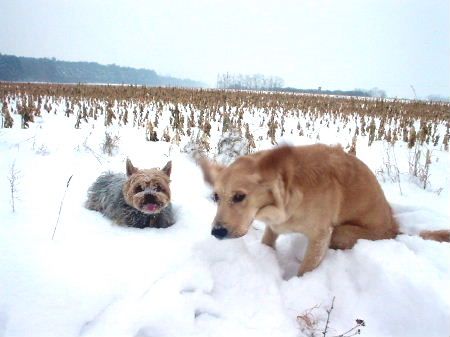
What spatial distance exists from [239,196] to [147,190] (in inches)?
87.8

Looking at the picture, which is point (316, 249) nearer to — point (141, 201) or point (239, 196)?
point (239, 196)

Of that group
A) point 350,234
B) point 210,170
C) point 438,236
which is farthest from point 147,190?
point 438,236

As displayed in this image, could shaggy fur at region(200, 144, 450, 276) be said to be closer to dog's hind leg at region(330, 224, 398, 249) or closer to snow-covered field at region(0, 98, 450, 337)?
dog's hind leg at region(330, 224, 398, 249)

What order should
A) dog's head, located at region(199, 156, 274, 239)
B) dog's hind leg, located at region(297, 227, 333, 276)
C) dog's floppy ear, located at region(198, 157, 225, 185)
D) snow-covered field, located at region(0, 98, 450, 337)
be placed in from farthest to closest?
dog's hind leg, located at region(297, 227, 333, 276)
dog's floppy ear, located at region(198, 157, 225, 185)
dog's head, located at region(199, 156, 274, 239)
snow-covered field, located at region(0, 98, 450, 337)

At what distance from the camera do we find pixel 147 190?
5016 millimetres

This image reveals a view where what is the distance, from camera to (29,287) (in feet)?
10.3

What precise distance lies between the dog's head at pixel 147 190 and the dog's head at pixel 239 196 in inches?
76.9

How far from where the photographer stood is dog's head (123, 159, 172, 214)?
495 centimetres

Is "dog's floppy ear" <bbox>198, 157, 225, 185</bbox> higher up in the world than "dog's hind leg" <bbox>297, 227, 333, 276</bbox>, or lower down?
higher up

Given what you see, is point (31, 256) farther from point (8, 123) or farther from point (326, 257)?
point (8, 123)

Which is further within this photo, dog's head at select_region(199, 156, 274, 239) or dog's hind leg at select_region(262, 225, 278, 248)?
dog's hind leg at select_region(262, 225, 278, 248)

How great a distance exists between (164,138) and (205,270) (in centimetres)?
705

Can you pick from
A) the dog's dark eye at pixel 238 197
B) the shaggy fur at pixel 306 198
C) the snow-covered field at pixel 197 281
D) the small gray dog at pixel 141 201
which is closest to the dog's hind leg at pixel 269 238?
the shaggy fur at pixel 306 198

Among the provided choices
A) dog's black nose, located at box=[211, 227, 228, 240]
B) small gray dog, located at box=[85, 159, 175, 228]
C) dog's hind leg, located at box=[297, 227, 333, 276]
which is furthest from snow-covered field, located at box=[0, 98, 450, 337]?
dog's black nose, located at box=[211, 227, 228, 240]
